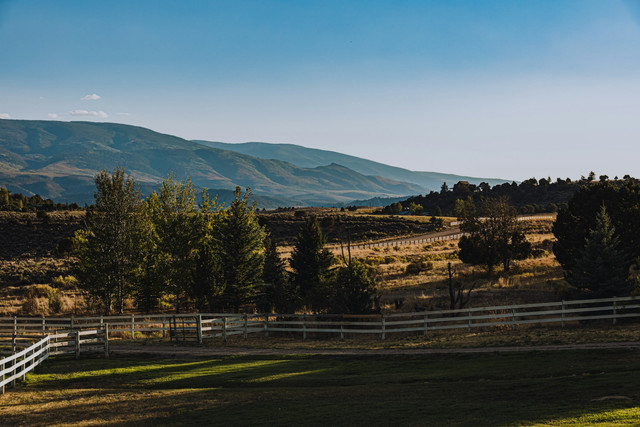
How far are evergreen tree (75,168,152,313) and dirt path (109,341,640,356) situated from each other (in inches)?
494

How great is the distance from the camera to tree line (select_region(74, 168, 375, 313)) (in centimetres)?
3938

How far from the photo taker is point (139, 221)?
42531 millimetres

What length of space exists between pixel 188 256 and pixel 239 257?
5.55 metres

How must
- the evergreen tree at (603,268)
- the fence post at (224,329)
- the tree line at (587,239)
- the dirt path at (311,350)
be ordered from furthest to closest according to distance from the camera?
the tree line at (587,239), the evergreen tree at (603,268), the fence post at (224,329), the dirt path at (311,350)

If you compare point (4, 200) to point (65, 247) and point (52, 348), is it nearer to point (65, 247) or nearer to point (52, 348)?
point (65, 247)

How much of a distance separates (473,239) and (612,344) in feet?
109

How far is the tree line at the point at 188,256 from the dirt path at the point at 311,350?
36.4ft

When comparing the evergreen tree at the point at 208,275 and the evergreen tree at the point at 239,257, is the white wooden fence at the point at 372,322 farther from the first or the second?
the evergreen tree at the point at 239,257

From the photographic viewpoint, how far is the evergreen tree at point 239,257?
39.1 metres

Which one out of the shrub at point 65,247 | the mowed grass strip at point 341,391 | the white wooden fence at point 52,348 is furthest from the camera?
the shrub at point 65,247

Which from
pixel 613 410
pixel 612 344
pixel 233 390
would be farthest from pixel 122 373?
pixel 612 344

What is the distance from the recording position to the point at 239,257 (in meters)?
39.4

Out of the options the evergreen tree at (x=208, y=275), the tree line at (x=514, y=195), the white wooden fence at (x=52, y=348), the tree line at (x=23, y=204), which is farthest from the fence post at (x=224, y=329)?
the tree line at (x=514, y=195)

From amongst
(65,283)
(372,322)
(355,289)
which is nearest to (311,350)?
(372,322)
